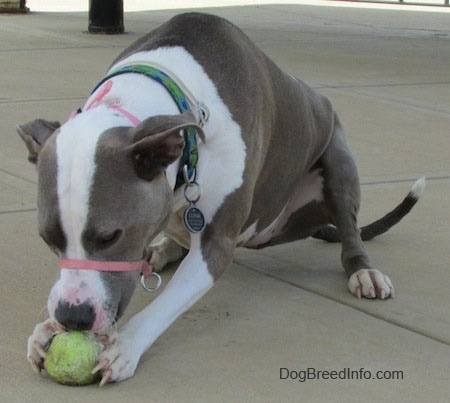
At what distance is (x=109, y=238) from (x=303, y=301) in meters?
1.32

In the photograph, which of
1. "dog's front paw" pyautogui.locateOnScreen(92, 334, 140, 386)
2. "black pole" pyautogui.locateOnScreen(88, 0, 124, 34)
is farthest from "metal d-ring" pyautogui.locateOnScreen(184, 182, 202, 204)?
"black pole" pyautogui.locateOnScreen(88, 0, 124, 34)

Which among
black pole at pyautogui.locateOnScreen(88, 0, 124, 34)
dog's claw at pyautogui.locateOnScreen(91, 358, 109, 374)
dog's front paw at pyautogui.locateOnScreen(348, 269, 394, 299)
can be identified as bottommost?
black pole at pyautogui.locateOnScreen(88, 0, 124, 34)

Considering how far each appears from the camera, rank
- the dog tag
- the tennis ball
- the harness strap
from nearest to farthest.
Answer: the tennis ball → the harness strap → the dog tag

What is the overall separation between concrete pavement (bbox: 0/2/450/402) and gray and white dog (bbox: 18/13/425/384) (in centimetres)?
14

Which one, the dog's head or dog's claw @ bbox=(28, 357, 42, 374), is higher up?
the dog's head

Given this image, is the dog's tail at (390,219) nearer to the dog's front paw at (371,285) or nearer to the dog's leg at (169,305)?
the dog's front paw at (371,285)

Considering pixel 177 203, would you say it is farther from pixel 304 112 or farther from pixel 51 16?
pixel 51 16

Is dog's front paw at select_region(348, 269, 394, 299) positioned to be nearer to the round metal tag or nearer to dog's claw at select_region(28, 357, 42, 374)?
the round metal tag

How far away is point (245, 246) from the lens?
17.8ft

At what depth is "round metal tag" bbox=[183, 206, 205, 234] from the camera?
172 inches

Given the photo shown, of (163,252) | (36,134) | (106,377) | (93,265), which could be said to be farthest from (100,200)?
(163,252)

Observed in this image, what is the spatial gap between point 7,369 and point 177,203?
86cm

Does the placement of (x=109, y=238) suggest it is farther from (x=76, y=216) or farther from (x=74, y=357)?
(x=74, y=357)

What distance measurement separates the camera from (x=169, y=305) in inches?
166
